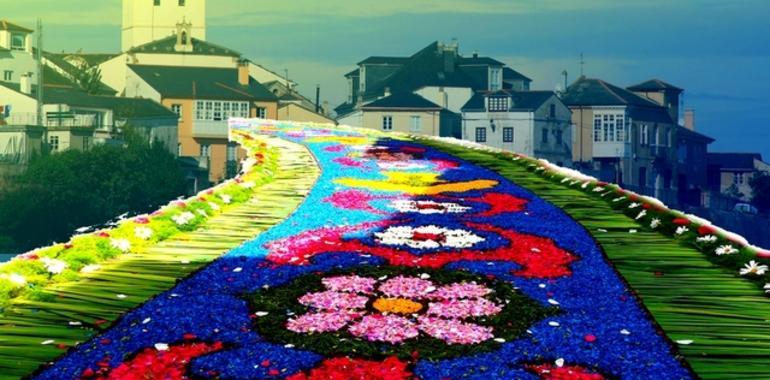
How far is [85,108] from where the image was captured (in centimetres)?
13875

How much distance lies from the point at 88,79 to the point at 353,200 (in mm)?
122025

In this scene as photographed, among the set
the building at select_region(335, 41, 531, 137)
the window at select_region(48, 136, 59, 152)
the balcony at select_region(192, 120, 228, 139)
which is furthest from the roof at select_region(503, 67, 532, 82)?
the window at select_region(48, 136, 59, 152)

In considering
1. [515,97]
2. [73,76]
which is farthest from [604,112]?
[73,76]

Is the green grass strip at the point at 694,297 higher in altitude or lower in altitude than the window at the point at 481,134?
lower

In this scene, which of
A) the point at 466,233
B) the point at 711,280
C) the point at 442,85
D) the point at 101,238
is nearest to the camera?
the point at 711,280

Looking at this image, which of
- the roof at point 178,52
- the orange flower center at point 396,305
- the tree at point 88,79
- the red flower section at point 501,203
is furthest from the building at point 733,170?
the orange flower center at point 396,305

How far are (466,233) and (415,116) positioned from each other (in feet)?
389

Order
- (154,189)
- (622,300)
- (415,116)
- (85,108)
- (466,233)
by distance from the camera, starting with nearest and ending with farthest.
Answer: (622,300)
(466,233)
(154,189)
(85,108)
(415,116)

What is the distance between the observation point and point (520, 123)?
146 m

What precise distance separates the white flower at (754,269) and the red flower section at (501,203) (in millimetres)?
7806

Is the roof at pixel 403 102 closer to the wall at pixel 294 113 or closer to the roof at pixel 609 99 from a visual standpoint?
the wall at pixel 294 113

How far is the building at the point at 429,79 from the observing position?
158375mm

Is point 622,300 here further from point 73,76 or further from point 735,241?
point 73,76

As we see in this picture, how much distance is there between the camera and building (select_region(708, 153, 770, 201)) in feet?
564
